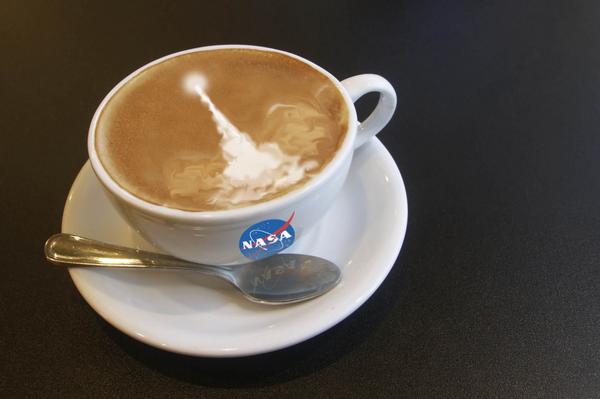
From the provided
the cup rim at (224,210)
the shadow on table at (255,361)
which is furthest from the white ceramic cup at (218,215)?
the shadow on table at (255,361)

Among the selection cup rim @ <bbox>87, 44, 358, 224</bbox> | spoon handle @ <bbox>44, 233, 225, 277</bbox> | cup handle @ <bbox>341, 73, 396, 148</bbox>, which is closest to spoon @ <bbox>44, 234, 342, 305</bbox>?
spoon handle @ <bbox>44, 233, 225, 277</bbox>

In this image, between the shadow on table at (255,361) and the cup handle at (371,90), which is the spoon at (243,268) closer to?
the shadow on table at (255,361)

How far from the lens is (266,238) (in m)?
0.78

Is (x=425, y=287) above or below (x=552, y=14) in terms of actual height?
below

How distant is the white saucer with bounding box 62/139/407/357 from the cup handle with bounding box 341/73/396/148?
0.06 metres

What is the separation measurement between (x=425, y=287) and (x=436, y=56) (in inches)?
33.0

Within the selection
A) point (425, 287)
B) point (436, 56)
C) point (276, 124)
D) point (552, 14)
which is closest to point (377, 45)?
point (436, 56)

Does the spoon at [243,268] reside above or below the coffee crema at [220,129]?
below

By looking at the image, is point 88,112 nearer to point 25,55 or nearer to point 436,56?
point 25,55

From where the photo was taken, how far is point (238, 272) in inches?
33.8

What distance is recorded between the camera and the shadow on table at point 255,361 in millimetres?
766

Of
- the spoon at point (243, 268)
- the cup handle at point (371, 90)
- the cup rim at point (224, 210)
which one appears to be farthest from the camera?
the cup handle at point (371, 90)

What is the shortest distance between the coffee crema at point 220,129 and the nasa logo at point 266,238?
0.14 feet

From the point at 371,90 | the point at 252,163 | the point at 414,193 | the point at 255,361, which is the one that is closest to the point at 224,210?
the point at 252,163
